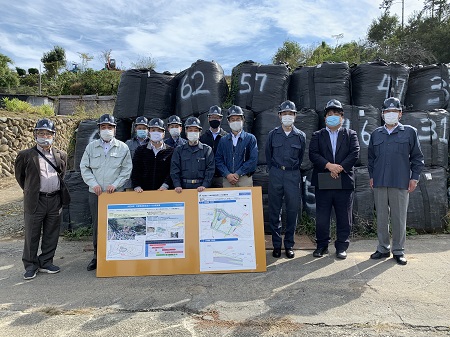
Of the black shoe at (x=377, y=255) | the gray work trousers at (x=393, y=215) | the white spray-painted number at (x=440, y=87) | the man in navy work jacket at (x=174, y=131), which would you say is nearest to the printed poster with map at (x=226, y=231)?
the man in navy work jacket at (x=174, y=131)

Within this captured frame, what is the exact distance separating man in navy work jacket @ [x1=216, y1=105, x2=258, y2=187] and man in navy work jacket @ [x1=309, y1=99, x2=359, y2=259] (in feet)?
2.57

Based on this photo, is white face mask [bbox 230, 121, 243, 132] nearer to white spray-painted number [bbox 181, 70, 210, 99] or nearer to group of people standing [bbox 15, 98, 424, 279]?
group of people standing [bbox 15, 98, 424, 279]

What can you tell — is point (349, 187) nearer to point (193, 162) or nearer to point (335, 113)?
point (335, 113)

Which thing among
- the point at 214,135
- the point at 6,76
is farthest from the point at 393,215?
the point at 6,76

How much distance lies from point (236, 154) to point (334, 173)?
3.96 ft

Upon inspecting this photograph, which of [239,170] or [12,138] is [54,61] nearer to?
[12,138]

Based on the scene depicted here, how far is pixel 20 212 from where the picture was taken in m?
7.77

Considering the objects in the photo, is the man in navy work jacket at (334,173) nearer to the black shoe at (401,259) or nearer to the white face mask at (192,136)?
the black shoe at (401,259)

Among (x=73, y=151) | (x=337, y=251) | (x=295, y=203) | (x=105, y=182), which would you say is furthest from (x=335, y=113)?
(x=73, y=151)

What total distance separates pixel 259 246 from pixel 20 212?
6.06m

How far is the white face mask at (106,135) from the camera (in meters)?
4.31

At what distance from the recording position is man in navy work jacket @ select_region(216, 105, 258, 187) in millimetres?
4523

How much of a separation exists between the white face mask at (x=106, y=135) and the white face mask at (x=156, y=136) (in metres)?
0.48

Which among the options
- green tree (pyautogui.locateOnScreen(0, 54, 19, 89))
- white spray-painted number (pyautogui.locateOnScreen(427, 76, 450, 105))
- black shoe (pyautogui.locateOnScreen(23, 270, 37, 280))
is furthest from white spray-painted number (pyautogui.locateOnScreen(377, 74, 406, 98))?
green tree (pyautogui.locateOnScreen(0, 54, 19, 89))
